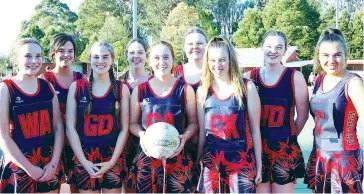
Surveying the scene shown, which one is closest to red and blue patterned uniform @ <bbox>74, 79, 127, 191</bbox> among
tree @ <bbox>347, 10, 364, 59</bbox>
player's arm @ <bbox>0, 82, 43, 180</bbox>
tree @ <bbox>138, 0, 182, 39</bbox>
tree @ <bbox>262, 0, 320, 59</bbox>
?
player's arm @ <bbox>0, 82, 43, 180</bbox>

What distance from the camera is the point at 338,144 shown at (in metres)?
3.43

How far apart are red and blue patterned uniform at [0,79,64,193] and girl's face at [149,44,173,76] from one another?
97cm

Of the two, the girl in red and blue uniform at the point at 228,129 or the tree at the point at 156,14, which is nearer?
the girl in red and blue uniform at the point at 228,129

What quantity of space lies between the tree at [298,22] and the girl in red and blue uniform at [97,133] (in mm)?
32372

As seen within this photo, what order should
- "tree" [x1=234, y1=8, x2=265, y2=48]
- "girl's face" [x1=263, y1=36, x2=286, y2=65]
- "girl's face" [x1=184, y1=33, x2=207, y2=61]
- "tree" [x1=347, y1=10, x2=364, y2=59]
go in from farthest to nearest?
"tree" [x1=234, y1=8, x2=265, y2=48] → "tree" [x1=347, y1=10, x2=364, y2=59] → "girl's face" [x1=184, y1=33, x2=207, y2=61] → "girl's face" [x1=263, y1=36, x2=286, y2=65]

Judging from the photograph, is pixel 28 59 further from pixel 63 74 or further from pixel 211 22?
pixel 211 22

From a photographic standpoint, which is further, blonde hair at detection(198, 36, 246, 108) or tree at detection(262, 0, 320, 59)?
tree at detection(262, 0, 320, 59)

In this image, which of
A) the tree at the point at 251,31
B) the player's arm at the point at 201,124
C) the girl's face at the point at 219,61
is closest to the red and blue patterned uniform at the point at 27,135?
the player's arm at the point at 201,124

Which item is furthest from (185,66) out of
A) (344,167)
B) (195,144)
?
(344,167)

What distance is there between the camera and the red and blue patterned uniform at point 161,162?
351cm

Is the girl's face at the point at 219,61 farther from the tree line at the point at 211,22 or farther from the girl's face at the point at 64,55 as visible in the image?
the tree line at the point at 211,22

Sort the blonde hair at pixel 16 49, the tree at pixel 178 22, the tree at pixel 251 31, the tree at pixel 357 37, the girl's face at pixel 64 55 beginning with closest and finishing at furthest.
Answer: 1. the blonde hair at pixel 16 49
2. the girl's face at pixel 64 55
3. the tree at pixel 357 37
4. the tree at pixel 178 22
5. the tree at pixel 251 31

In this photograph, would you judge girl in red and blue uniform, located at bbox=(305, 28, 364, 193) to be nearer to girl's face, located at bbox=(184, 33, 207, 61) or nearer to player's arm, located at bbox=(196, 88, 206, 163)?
player's arm, located at bbox=(196, 88, 206, 163)

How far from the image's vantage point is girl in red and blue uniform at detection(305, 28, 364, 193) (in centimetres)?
339
